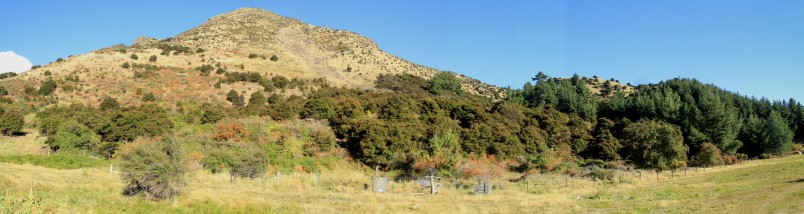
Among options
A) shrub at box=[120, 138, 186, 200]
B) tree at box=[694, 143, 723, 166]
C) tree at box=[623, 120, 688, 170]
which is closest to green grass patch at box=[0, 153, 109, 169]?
shrub at box=[120, 138, 186, 200]

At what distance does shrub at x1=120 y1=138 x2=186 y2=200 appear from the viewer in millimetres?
22359

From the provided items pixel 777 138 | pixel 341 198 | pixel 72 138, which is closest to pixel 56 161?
pixel 72 138

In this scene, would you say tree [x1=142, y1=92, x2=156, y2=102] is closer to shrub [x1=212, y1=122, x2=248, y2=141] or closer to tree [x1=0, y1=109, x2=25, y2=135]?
tree [x1=0, y1=109, x2=25, y2=135]

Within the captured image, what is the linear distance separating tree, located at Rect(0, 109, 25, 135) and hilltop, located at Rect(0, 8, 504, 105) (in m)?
10.0

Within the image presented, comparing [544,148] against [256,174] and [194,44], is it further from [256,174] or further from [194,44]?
[194,44]

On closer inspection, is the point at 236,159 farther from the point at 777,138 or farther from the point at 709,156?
the point at 777,138

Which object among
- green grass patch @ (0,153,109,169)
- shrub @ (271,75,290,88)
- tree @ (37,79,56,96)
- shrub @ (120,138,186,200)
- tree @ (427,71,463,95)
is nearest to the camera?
shrub @ (120,138,186,200)

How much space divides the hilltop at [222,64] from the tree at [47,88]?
2.44ft

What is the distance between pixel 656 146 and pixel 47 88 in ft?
227

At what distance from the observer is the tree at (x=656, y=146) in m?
47.7

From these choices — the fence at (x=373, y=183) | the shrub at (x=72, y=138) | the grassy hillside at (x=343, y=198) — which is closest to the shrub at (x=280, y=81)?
the shrub at (x=72, y=138)

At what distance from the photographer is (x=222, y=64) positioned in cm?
7775

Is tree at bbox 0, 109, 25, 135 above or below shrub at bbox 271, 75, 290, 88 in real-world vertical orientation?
below

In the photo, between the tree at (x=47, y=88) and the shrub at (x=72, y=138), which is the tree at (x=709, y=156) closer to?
the shrub at (x=72, y=138)
